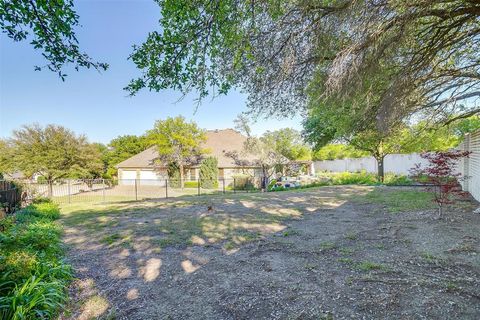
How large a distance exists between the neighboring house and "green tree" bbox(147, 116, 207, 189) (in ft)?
3.98

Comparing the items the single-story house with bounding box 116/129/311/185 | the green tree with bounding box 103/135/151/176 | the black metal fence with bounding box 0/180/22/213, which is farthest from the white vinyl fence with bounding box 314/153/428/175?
the green tree with bounding box 103/135/151/176

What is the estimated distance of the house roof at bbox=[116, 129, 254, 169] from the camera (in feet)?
83.5

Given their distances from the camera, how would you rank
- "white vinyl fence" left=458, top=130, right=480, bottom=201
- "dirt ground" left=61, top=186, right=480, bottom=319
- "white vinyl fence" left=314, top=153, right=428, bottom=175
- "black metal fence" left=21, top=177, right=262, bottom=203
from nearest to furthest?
"dirt ground" left=61, top=186, right=480, bottom=319, "white vinyl fence" left=458, top=130, right=480, bottom=201, "black metal fence" left=21, top=177, right=262, bottom=203, "white vinyl fence" left=314, top=153, right=428, bottom=175

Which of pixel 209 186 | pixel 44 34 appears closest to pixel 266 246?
pixel 44 34

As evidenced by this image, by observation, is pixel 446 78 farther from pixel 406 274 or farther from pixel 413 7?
pixel 406 274

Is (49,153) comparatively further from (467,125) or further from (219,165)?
(467,125)

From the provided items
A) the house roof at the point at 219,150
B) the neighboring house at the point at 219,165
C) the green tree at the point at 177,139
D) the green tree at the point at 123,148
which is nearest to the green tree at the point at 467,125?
the neighboring house at the point at 219,165

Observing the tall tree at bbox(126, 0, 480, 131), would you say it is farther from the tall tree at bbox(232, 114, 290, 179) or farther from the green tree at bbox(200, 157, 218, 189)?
the green tree at bbox(200, 157, 218, 189)

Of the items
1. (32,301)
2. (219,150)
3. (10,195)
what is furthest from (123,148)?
(32,301)

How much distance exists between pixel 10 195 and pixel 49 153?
468 inches


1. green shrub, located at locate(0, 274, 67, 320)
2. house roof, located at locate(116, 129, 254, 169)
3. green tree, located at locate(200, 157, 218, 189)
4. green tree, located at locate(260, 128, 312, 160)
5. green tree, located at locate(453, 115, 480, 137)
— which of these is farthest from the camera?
house roof, located at locate(116, 129, 254, 169)

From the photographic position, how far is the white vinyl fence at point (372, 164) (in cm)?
1992

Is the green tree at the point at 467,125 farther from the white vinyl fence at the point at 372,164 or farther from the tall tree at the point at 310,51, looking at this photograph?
the tall tree at the point at 310,51

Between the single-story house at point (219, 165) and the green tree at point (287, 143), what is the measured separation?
2.51 meters
